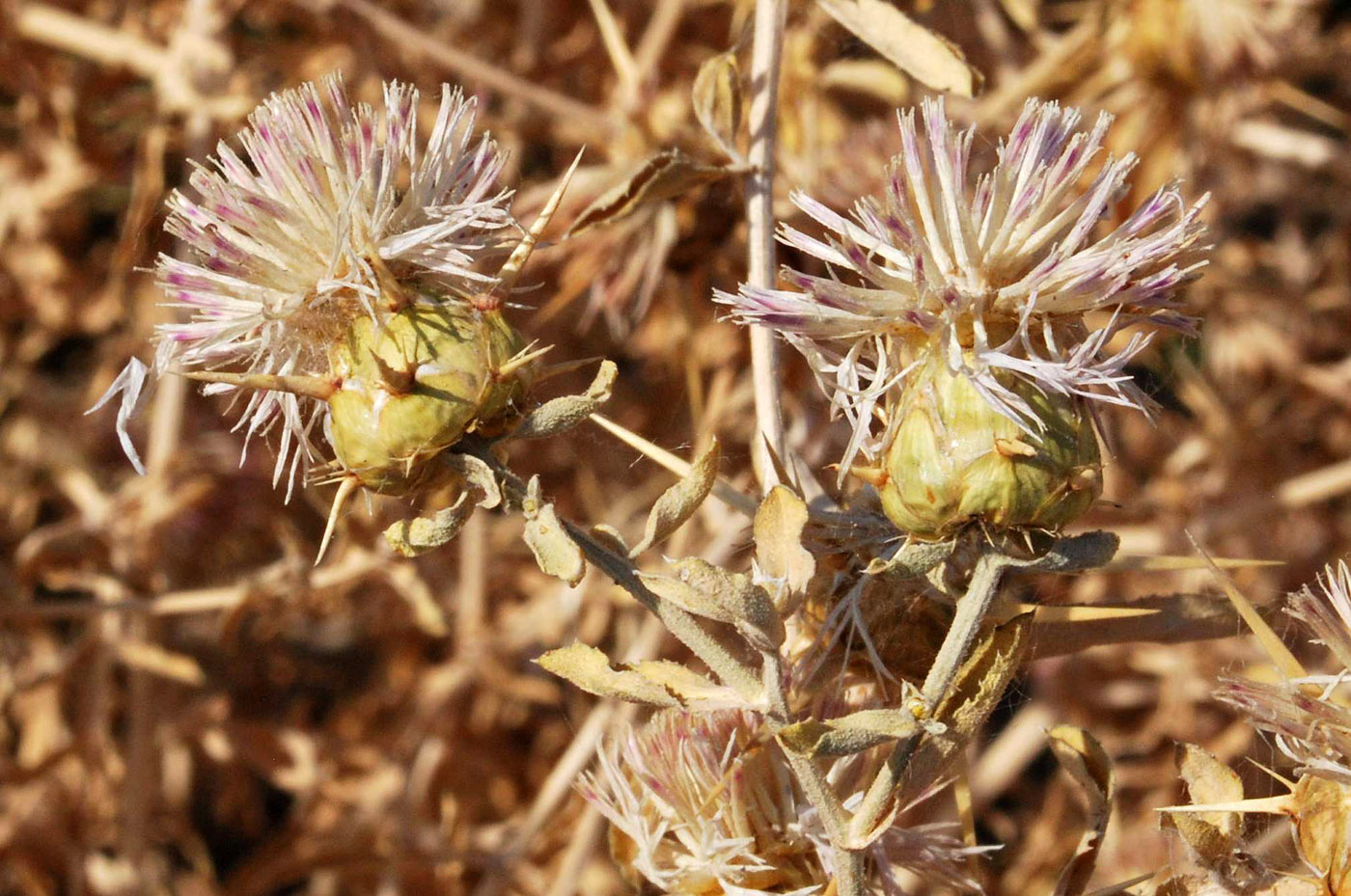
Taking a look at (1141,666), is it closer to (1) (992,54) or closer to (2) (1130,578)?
(2) (1130,578)

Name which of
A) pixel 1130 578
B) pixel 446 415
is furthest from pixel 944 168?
pixel 1130 578

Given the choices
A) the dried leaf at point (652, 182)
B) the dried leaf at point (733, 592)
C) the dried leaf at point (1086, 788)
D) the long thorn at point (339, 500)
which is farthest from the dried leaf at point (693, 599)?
the dried leaf at point (652, 182)

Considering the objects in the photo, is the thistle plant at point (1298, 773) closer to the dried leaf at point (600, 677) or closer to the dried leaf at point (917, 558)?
the dried leaf at point (917, 558)

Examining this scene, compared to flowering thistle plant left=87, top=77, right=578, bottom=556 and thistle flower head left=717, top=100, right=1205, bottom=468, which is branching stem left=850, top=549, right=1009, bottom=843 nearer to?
thistle flower head left=717, top=100, right=1205, bottom=468

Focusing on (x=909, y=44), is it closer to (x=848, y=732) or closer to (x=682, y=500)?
(x=682, y=500)

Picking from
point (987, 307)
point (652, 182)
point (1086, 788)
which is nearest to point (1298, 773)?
point (1086, 788)
